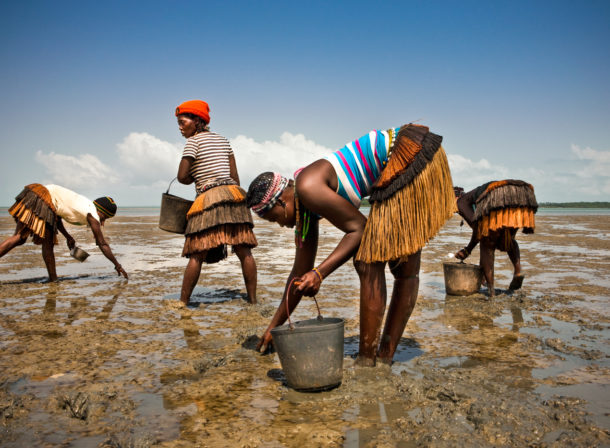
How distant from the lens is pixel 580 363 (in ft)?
10.0

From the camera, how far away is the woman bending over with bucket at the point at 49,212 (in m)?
6.12

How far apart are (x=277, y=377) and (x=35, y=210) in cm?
483

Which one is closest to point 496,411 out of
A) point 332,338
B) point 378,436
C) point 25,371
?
point 378,436

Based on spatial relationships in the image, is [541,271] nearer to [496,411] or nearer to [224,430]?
[496,411]

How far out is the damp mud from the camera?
211 cm

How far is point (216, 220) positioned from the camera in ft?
15.3

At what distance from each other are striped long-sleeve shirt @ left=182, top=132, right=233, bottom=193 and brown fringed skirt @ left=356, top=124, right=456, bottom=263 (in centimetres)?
241

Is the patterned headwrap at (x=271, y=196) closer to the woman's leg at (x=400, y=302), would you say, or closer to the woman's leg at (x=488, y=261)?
the woman's leg at (x=400, y=302)

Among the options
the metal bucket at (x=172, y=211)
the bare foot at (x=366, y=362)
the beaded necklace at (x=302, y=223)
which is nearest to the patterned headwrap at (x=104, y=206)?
the metal bucket at (x=172, y=211)

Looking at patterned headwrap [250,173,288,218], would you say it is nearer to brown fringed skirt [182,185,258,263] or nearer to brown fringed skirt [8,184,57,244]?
brown fringed skirt [182,185,258,263]

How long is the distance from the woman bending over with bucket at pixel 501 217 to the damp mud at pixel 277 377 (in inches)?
18.6

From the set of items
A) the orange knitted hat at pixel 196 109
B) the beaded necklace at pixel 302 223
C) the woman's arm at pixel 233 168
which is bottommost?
the beaded necklace at pixel 302 223

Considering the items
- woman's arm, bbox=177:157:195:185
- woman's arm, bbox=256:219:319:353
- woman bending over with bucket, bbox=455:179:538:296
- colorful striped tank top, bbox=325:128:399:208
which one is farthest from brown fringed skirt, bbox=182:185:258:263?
woman bending over with bucket, bbox=455:179:538:296

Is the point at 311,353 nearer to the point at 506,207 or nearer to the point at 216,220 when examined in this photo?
the point at 216,220
